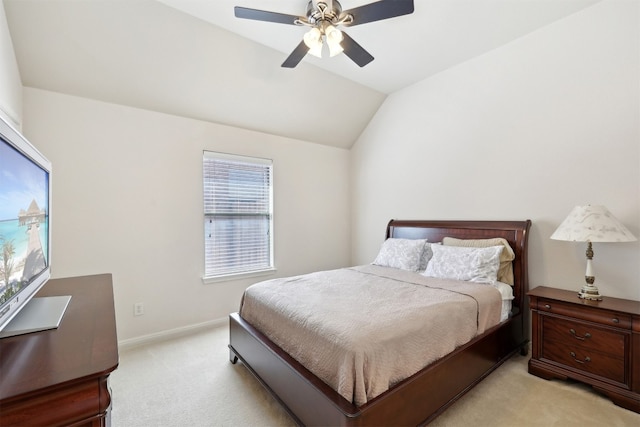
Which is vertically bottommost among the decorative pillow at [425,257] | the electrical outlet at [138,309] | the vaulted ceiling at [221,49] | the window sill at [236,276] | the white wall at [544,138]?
the electrical outlet at [138,309]

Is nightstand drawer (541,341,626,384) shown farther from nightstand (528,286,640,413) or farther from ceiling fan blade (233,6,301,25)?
ceiling fan blade (233,6,301,25)

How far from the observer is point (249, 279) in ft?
11.9

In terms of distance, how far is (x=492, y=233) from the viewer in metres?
2.89

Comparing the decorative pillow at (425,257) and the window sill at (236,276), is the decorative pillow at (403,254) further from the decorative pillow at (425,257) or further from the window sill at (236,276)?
the window sill at (236,276)

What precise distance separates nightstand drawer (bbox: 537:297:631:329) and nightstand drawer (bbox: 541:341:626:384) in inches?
9.4

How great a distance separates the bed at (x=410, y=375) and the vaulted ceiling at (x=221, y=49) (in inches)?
74.6

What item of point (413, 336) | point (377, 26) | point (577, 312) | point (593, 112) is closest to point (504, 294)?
point (577, 312)

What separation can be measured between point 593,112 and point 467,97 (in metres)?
1.12

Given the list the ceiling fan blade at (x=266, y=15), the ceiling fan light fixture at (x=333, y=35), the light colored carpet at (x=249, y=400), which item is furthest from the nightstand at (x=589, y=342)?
the ceiling fan blade at (x=266, y=15)

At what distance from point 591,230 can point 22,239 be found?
330 centimetres

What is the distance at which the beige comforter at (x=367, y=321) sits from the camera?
146 cm

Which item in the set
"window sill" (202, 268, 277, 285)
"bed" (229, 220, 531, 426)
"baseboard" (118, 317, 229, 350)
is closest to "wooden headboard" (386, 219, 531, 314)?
"bed" (229, 220, 531, 426)

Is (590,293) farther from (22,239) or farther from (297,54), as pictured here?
(22,239)

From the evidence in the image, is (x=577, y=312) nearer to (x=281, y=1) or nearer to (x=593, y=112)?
(x=593, y=112)
